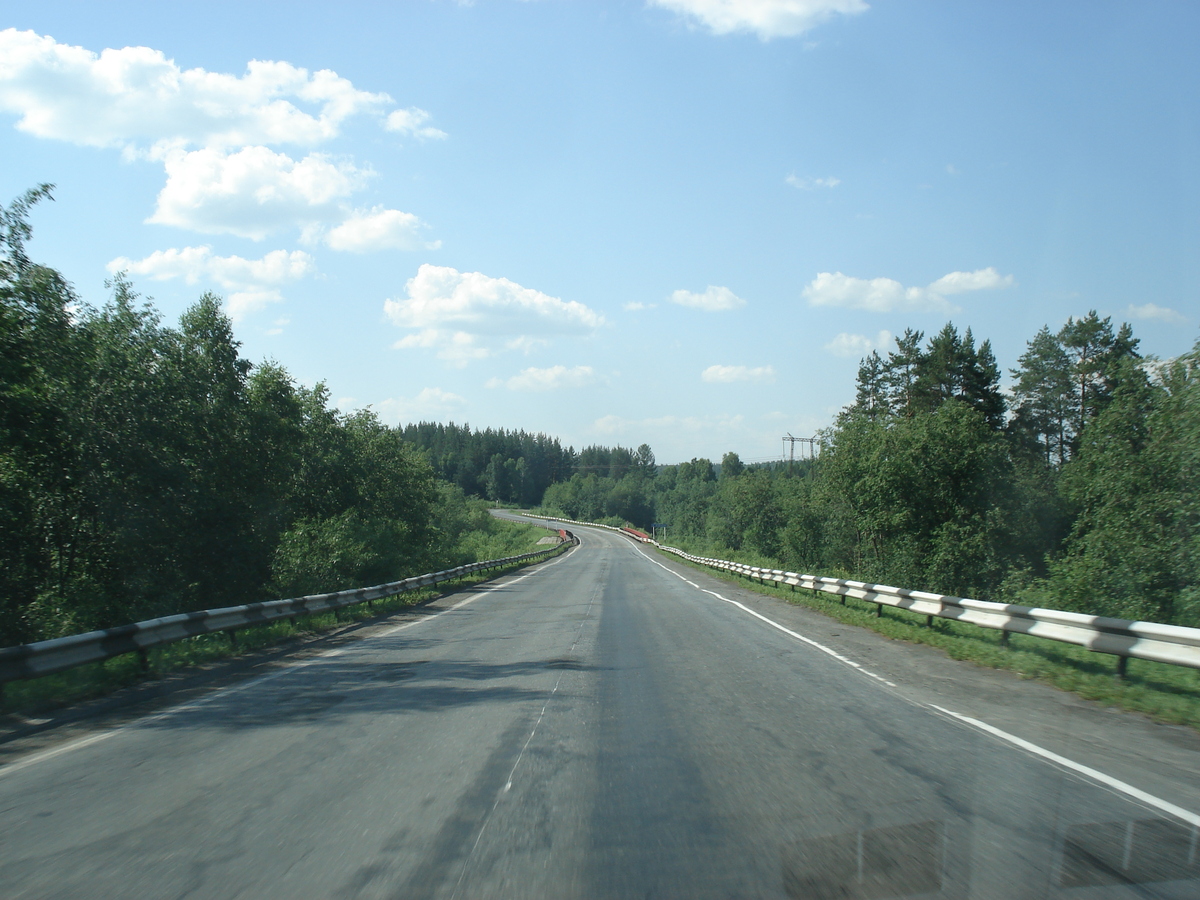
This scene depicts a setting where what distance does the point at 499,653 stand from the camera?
40.4 feet

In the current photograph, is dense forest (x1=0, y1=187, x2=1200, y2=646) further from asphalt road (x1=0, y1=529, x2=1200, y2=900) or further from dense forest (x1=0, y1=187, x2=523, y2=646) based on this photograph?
asphalt road (x1=0, y1=529, x2=1200, y2=900)

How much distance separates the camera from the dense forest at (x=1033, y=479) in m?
26.0

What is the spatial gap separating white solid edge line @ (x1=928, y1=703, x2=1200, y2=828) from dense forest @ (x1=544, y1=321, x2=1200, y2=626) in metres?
17.3

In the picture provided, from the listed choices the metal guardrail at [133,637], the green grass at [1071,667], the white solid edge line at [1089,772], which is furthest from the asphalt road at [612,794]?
the metal guardrail at [133,637]

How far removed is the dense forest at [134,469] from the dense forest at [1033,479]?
78.3 feet

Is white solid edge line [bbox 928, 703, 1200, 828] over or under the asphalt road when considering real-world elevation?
over

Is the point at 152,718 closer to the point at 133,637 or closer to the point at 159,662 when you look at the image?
the point at 133,637

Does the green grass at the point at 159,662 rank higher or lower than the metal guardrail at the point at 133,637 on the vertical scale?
lower

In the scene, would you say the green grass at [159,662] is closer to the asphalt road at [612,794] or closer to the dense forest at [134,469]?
the asphalt road at [612,794]

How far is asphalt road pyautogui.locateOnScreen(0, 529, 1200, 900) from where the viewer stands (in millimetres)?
4070

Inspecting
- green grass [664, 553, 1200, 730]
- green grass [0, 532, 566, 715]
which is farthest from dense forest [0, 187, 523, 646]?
green grass [664, 553, 1200, 730]

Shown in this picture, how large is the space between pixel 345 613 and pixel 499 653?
7.70 metres

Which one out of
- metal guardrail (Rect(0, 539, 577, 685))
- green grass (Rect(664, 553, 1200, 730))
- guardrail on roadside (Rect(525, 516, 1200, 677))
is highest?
guardrail on roadside (Rect(525, 516, 1200, 677))

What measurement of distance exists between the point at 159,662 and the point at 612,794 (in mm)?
8636
